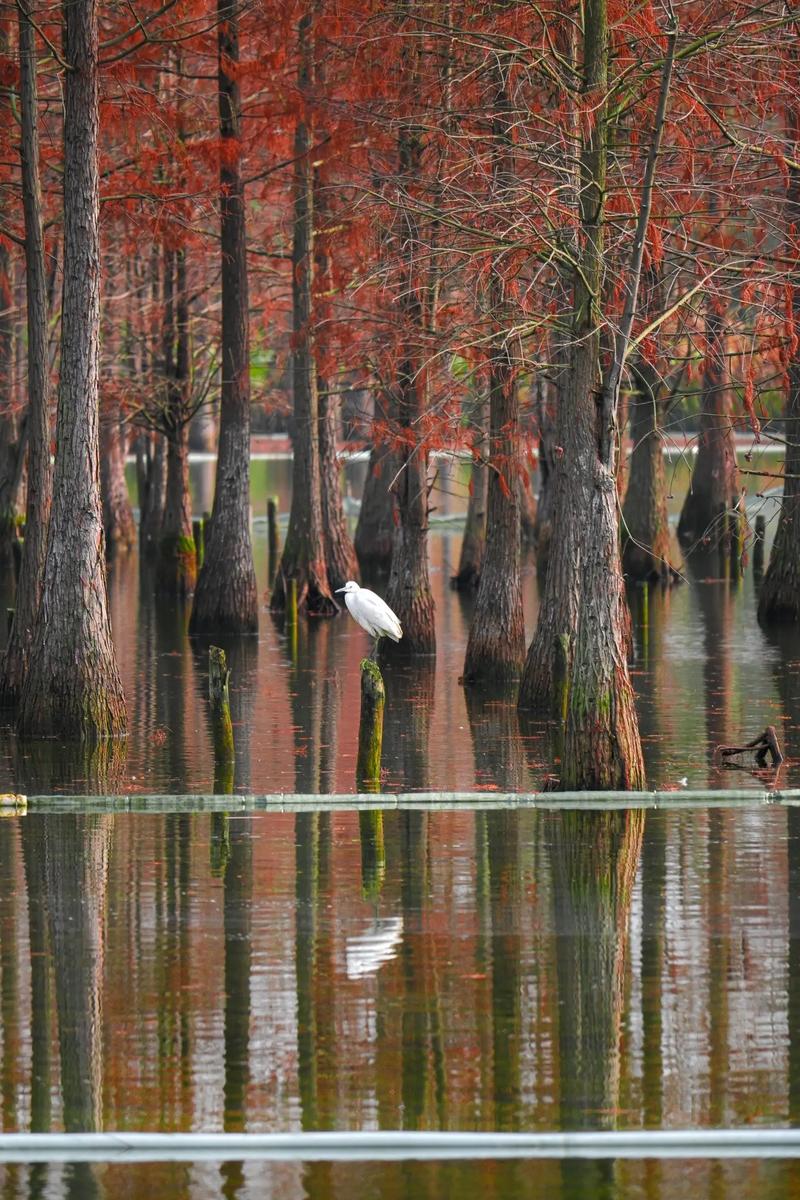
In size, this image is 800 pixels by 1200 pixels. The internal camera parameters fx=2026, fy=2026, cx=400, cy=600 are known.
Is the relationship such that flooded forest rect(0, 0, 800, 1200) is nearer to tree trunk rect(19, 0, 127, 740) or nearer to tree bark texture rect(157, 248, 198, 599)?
tree trunk rect(19, 0, 127, 740)

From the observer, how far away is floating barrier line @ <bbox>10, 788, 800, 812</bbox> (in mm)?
14172

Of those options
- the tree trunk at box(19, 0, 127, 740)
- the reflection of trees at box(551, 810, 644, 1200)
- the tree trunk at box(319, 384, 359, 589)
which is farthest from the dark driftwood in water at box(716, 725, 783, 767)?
the tree trunk at box(319, 384, 359, 589)

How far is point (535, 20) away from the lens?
18156mm

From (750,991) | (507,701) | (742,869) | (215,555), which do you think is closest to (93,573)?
(507,701)

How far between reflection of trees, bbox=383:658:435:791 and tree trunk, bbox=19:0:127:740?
251cm

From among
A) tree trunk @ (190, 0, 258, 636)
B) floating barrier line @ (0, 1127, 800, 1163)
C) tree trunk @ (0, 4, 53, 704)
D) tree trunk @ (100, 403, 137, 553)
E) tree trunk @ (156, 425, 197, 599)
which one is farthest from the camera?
tree trunk @ (100, 403, 137, 553)

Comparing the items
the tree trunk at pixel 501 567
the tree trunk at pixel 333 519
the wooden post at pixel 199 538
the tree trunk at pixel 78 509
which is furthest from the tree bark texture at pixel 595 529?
the wooden post at pixel 199 538

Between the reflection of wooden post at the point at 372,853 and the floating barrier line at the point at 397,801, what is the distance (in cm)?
29

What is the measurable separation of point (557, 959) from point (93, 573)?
8491mm

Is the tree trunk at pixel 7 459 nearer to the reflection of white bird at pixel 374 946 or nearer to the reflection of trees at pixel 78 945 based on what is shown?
the reflection of trees at pixel 78 945

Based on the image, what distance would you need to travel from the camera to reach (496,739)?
59.5 feet

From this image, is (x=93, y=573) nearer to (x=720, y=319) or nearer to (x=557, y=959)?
(x=720, y=319)

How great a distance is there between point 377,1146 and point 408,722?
478 inches

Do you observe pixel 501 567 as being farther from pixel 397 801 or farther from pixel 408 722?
pixel 397 801
